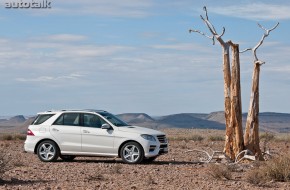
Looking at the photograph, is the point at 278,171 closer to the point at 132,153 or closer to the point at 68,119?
the point at 132,153

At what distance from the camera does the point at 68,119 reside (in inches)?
859

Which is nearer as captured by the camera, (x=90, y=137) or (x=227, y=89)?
(x=227, y=89)

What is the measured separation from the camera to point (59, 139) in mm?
21609

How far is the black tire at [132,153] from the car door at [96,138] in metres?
0.27

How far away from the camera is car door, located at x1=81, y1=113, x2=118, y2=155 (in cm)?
2111

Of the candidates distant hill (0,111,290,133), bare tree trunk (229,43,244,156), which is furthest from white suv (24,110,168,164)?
distant hill (0,111,290,133)

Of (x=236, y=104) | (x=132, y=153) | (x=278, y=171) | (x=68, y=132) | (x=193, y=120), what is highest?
(x=193, y=120)

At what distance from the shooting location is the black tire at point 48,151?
21703mm

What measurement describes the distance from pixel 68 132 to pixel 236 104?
16.5 ft

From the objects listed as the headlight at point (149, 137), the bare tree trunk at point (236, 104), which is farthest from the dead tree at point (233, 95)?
the headlight at point (149, 137)

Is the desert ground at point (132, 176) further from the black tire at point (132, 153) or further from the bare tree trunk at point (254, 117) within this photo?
the bare tree trunk at point (254, 117)

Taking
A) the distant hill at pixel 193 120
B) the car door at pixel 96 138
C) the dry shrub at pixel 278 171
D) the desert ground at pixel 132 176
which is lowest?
the desert ground at pixel 132 176

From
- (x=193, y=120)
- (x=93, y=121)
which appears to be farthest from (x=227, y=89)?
(x=193, y=120)

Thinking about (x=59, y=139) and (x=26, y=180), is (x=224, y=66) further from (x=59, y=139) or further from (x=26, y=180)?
(x=26, y=180)
